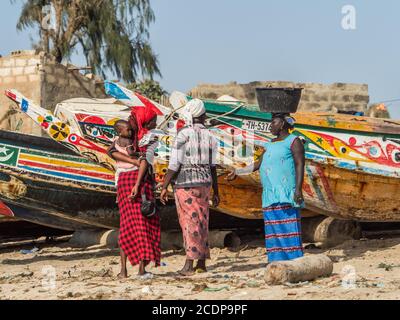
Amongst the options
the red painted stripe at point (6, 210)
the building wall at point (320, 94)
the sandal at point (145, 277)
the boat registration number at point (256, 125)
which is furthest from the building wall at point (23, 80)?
the sandal at point (145, 277)

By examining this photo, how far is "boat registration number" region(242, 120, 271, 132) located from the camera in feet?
34.8

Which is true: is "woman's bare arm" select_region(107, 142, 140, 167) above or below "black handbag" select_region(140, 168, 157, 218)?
above

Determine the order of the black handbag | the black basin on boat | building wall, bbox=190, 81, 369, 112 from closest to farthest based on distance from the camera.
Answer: the black handbag < the black basin on boat < building wall, bbox=190, 81, 369, 112

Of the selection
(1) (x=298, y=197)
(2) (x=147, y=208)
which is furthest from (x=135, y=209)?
(1) (x=298, y=197)

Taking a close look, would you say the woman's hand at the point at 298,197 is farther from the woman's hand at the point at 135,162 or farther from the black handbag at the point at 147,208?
the woman's hand at the point at 135,162

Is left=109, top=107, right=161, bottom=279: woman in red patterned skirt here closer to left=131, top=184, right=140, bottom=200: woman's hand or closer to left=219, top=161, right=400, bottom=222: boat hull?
left=131, top=184, right=140, bottom=200: woman's hand

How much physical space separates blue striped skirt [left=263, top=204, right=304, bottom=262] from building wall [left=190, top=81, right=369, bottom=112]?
9191 millimetres

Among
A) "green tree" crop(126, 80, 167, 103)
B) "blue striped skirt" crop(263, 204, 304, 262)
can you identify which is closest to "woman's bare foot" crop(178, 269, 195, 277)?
"blue striped skirt" crop(263, 204, 304, 262)

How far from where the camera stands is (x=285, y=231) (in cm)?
783

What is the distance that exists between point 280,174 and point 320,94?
32.3ft

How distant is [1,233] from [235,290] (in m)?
6.95

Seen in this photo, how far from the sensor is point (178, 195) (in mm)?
8102
